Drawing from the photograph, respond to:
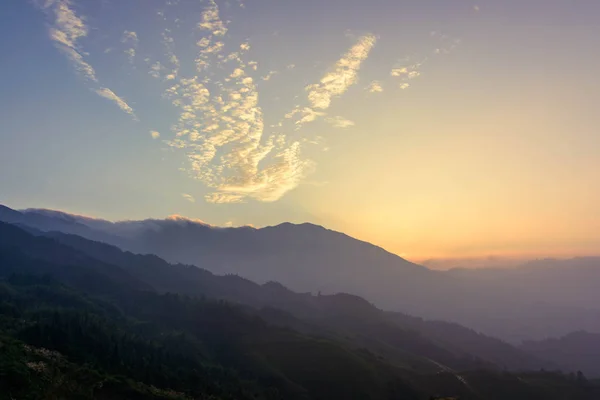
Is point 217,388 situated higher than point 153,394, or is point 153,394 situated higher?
point 153,394

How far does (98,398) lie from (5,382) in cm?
1589

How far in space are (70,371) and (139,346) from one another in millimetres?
126727

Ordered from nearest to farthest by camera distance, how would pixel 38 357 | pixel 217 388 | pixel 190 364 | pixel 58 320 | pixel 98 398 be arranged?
pixel 98 398
pixel 38 357
pixel 217 388
pixel 58 320
pixel 190 364

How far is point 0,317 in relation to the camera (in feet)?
514

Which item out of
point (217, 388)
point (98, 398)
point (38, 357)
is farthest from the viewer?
point (217, 388)

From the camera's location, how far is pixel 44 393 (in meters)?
68.9

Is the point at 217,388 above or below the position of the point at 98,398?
below

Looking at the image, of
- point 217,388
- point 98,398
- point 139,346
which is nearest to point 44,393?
point 98,398

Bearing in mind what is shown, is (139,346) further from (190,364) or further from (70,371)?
(70,371)

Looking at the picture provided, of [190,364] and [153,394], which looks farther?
[190,364]

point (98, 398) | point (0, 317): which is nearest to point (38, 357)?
point (98, 398)

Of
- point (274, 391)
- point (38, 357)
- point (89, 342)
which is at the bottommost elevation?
point (274, 391)

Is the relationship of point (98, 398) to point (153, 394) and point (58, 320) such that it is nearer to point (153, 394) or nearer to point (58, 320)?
point (153, 394)

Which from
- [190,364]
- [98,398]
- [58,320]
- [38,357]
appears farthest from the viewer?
[190,364]
